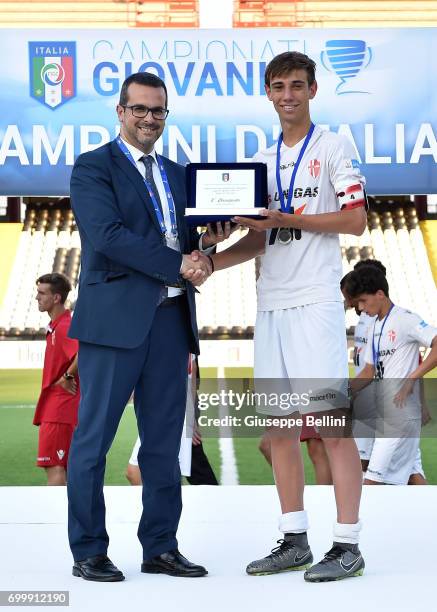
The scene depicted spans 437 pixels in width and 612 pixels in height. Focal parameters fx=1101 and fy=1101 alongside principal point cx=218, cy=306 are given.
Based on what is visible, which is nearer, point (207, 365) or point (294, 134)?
point (294, 134)

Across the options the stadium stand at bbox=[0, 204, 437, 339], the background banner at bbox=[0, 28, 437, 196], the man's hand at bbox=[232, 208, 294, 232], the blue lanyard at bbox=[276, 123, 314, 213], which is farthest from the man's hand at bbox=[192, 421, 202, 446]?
the stadium stand at bbox=[0, 204, 437, 339]

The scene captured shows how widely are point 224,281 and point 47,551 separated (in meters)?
24.9

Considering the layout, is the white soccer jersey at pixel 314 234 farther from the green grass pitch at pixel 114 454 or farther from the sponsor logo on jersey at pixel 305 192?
the green grass pitch at pixel 114 454

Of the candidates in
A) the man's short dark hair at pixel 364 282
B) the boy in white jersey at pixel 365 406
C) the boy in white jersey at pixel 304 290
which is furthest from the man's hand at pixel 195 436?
the boy in white jersey at pixel 304 290

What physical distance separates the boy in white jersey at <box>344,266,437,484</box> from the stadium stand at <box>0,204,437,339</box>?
18.2m

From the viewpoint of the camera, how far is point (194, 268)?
332 centimetres

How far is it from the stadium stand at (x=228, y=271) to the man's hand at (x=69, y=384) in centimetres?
1827

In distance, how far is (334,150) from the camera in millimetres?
3439

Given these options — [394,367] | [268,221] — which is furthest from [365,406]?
[268,221]

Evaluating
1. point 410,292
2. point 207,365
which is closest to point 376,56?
point 207,365

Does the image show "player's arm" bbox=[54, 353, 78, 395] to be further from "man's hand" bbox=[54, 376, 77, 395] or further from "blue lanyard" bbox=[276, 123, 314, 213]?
"blue lanyard" bbox=[276, 123, 314, 213]

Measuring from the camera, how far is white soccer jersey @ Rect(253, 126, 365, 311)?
3428 mm

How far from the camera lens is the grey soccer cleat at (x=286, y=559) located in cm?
343

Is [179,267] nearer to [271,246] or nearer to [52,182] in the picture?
[271,246]
